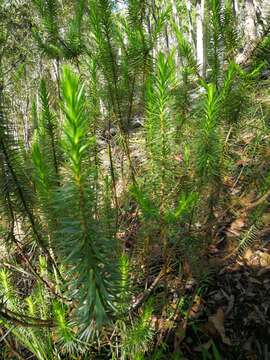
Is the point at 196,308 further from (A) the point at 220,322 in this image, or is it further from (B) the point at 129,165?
(B) the point at 129,165

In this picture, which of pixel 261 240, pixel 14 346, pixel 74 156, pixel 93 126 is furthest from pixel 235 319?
pixel 74 156

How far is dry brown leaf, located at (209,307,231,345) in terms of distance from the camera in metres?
1.98

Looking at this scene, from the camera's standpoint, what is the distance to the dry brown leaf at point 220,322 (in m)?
1.98

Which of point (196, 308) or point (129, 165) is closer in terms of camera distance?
point (129, 165)

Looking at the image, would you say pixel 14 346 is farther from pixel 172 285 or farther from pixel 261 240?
pixel 261 240

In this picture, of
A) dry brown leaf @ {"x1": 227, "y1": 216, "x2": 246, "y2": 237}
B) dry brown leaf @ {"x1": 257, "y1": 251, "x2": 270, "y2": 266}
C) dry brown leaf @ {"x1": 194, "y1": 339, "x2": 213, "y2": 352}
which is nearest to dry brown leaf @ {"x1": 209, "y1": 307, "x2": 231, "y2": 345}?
dry brown leaf @ {"x1": 194, "y1": 339, "x2": 213, "y2": 352}

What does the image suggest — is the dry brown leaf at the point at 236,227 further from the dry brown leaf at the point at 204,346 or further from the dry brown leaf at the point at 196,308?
the dry brown leaf at the point at 204,346

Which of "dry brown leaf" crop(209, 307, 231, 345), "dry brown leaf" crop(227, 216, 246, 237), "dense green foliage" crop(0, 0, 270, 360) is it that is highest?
"dense green foliage" crop(0, 0, 270, 360)

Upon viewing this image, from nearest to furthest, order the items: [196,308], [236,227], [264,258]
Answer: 1. [196,308]
2. [264,258]
3. [236,227]

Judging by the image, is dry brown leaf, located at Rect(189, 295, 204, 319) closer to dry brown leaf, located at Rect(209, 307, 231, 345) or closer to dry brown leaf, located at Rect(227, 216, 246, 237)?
dry brown leaf, located at Rect(209, 307, 231, 345)

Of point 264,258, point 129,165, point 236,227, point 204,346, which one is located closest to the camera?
point 129,165

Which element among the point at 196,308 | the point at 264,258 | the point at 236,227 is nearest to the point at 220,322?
the point at 196,308

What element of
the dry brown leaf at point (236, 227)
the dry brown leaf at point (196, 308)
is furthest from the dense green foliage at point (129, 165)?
the dry brown leaf at point (236, 227)

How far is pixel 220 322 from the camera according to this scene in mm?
2051
